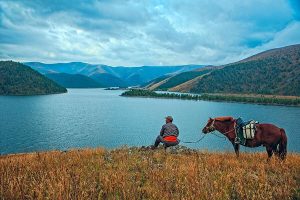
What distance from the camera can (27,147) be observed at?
68938mm

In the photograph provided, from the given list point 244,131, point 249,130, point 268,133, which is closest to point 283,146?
point 268,133

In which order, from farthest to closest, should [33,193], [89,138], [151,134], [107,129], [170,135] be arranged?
[107,129] < [151,134] < [89,138] < [170,135] < [33,193]

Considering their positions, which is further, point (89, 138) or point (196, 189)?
point (89, 138)

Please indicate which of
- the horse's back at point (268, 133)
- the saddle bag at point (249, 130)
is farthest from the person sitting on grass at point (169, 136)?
the horse's back at point (268, 133)

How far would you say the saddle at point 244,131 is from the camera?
15.4 m

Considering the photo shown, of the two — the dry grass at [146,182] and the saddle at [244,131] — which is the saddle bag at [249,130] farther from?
the dry grass at [146,182]

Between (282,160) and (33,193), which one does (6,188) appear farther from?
(282,160)

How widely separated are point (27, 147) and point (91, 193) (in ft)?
221

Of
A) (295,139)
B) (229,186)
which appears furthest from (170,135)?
(295,139)

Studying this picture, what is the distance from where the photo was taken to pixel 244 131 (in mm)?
15680

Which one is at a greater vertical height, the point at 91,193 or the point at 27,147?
the point at 91,193

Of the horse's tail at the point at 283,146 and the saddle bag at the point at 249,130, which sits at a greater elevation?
the saddle bag at the point at 249,130

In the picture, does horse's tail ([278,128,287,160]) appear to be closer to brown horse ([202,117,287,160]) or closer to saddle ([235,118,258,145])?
brown horse ([202,117,287,160])

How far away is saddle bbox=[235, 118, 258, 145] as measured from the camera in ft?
50.6
